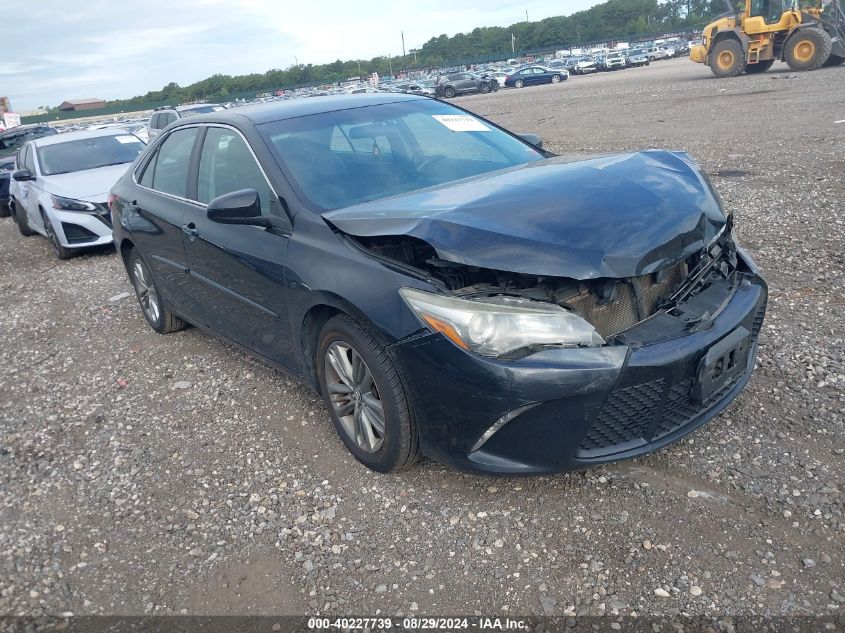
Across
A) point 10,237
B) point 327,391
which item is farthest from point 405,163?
point 10,237

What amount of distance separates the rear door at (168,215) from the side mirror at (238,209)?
92cm

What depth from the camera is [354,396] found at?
3.22 m

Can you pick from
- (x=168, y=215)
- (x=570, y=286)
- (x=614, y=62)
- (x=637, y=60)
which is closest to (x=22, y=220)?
(x=168, y=215)

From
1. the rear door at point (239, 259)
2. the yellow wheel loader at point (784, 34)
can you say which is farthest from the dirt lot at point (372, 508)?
the yellow wheel loader at point (784, 34)

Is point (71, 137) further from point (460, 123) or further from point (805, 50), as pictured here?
point (805, 50)

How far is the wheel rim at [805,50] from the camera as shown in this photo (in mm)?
22466

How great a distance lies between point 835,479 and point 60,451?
3.96 metres

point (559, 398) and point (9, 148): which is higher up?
point (9, 148)

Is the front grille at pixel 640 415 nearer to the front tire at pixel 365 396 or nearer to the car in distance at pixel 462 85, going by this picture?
the front tire at pixel 365 396

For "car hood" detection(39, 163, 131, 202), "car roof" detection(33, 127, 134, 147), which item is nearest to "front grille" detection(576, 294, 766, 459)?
"car hood" detection(39, 163, 131, 202)

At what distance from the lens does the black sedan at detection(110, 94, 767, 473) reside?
260cm

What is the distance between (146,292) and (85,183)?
412 centimetres

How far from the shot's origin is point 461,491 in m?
3.09

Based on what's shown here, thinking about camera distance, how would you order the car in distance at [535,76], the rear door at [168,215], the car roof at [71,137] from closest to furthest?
the rear door at [168,215], the car roof at [71,137], the car in distance at [535,76]
